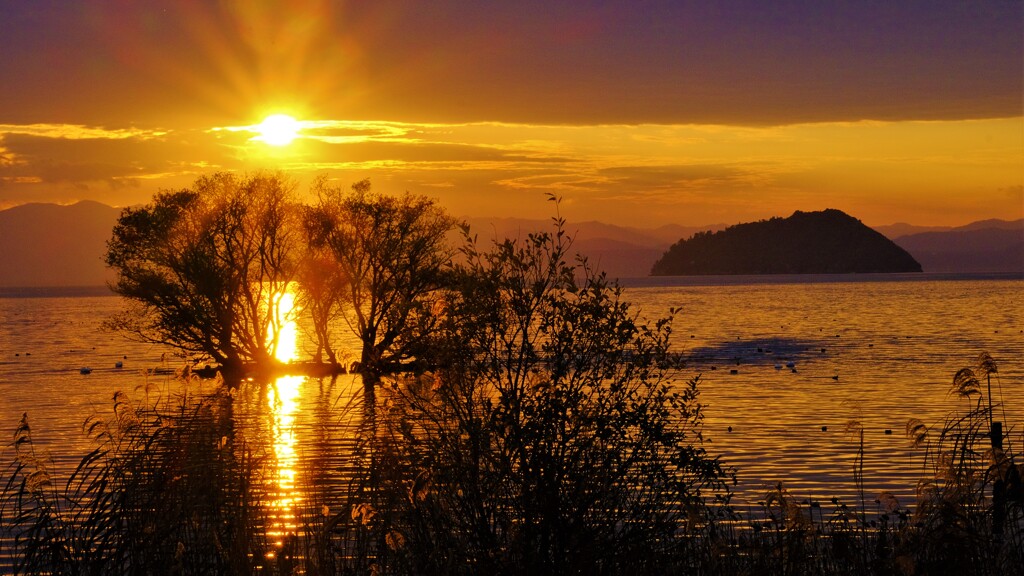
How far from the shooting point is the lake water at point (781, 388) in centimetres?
3069

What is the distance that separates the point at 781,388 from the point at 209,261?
1435 inches

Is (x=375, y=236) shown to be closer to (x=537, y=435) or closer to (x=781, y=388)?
(x=781, y=388)

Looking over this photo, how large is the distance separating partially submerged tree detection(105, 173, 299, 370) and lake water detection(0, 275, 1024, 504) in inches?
149

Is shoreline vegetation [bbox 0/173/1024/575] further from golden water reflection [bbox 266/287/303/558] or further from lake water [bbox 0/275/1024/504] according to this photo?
lake water [bbox 0/275/1024/504]

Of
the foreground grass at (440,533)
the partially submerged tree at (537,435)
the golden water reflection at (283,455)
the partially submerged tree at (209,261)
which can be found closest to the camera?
the partially submerged tree at (537,435)

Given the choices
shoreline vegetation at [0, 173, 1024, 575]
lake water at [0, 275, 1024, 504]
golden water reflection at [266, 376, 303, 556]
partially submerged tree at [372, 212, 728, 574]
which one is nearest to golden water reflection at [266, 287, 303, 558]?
golden water reflection at [266, 376, 303, 556]

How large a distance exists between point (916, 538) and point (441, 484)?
247 inches

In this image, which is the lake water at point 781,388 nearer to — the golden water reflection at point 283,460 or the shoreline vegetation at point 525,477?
the golden water reflection at point 283,460

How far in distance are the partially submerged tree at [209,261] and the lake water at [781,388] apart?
377cm

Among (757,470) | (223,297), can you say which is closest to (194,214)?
(223,297)

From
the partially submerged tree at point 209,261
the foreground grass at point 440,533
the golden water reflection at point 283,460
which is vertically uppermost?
the partially submerged tree at point 209,261

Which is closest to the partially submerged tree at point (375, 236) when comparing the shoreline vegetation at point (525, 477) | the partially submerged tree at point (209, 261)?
the partially submerged tree at point (209, 261)

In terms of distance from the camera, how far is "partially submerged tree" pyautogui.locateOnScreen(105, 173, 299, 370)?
64.4 m

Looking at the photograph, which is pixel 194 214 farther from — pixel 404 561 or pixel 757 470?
pixel 404 561
